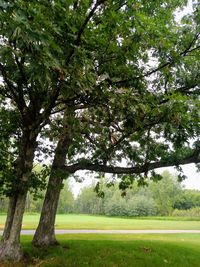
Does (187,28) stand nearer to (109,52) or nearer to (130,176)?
(109,52)

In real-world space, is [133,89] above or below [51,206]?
above

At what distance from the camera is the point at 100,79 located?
7.63m

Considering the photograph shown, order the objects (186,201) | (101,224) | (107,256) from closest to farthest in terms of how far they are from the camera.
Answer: (107,256)
(101,224)
(186,201)

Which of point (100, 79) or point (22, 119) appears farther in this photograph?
point (22, 119)

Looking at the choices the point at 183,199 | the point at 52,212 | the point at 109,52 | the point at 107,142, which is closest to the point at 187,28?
the point at 109,52

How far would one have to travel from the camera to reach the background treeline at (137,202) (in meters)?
74.4

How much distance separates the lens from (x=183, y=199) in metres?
85.5

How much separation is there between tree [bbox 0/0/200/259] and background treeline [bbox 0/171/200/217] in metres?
54.9

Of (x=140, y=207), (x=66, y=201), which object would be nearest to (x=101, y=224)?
(x=140, y=207)

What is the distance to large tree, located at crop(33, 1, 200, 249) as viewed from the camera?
7152 millimetres

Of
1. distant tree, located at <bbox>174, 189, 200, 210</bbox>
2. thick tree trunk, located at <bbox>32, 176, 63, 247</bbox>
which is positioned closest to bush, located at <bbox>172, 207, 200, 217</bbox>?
distant tree, located at <bbox>174, 189, 200, 210</bbox>

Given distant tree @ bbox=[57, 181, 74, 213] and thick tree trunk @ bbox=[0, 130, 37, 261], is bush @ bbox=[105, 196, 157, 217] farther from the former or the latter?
thick tree trunk @ bbox=[0, 130, 37, 261]

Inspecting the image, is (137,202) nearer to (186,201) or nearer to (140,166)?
(186,201)

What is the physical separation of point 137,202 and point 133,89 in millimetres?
68409
